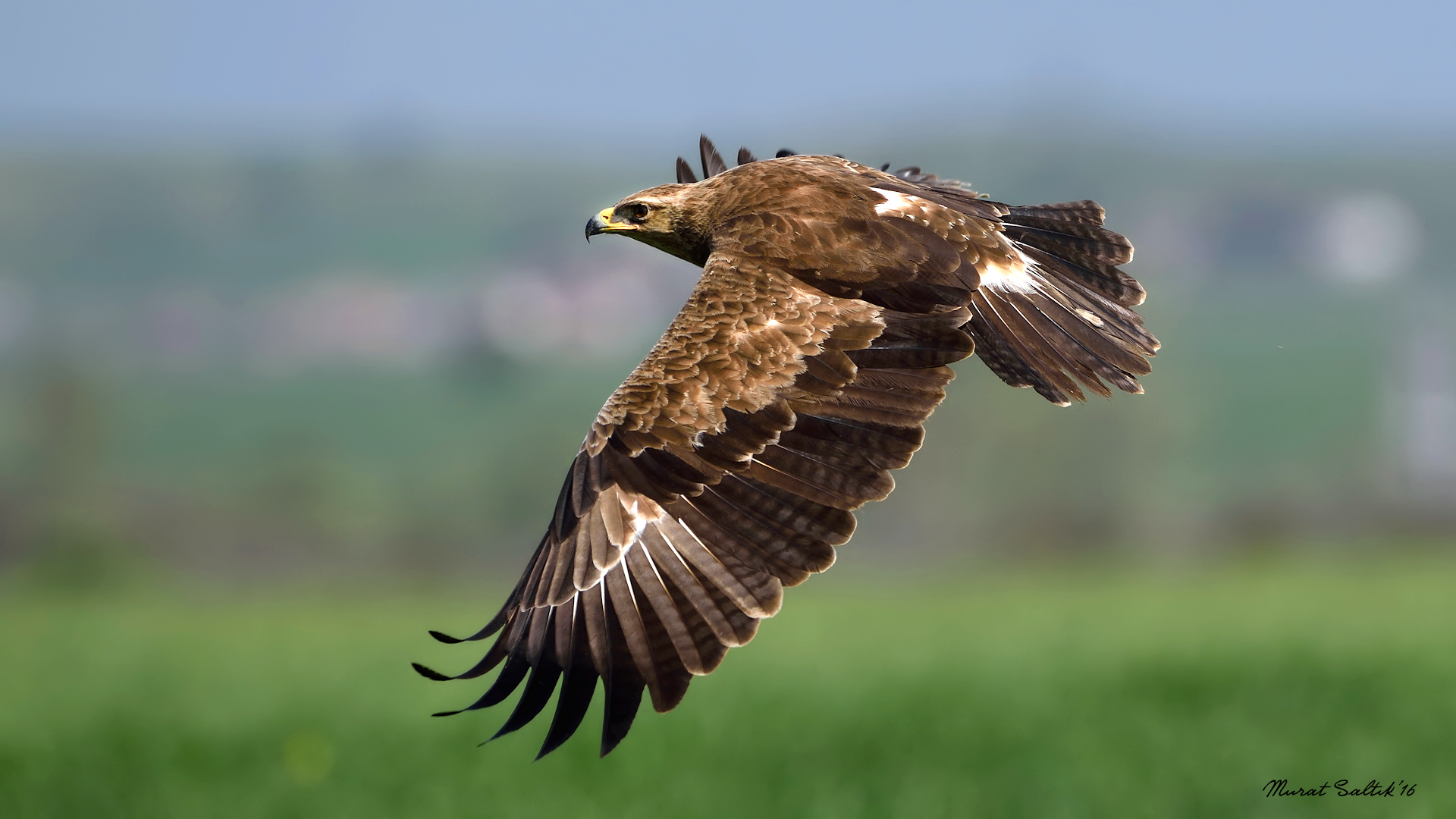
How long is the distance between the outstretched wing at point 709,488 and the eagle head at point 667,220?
1197 millimetres

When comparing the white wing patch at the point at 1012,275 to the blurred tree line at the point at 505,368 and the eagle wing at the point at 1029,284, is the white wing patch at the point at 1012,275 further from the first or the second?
the blurred tree line at the point at 505,368

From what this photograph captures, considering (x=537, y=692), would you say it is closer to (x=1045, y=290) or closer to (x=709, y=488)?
(x=709, y=488)

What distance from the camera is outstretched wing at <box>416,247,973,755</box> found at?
4730mm

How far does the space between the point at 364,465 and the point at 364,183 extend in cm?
7148

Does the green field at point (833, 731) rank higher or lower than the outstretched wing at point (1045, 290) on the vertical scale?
A: lower

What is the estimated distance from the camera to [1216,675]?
15.4 m

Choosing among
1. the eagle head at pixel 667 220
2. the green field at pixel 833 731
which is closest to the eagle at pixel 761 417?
the eagle head at pixel 667 220

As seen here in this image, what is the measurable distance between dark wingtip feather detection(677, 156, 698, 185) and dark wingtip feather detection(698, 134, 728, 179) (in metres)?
0.07

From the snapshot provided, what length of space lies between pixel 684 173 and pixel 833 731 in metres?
7.22

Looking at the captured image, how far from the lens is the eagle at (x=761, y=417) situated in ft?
15.6

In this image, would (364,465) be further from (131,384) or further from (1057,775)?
(1057,775)

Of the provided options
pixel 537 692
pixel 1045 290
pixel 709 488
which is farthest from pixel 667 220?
pixel 537 692

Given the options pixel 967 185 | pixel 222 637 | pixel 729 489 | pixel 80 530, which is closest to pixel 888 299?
pixel 729 489
